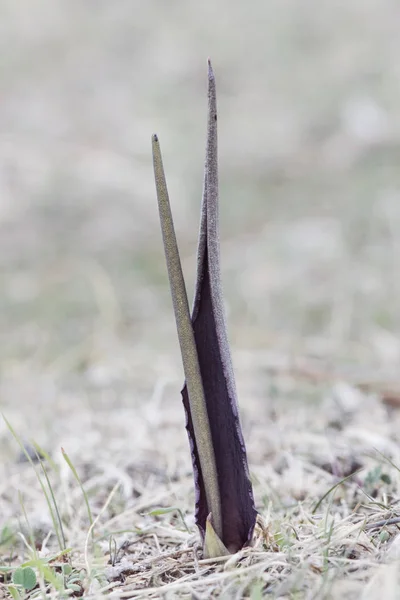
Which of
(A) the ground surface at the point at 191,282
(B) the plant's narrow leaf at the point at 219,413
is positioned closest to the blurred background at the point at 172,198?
(A) the ground surface at the point at 191,282

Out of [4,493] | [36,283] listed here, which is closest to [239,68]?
[36,283]

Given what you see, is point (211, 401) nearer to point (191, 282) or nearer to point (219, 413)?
point (219, 413)

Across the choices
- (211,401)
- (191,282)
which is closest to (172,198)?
(191,282)

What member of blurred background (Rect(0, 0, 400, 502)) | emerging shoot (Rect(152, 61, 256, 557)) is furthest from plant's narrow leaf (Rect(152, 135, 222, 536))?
blurred background (Rect(0, 0, 400, 502))

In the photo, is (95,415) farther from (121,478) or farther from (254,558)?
(254,558)

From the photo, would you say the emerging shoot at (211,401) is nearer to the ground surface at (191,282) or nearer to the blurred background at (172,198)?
the ground surface at (191,282)

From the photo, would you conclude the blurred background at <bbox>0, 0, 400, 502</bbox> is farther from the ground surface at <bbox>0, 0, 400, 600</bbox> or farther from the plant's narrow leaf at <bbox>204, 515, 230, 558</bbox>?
the plant's narrow leaf at <bbox>204, 515, 230, 558</bbox>
